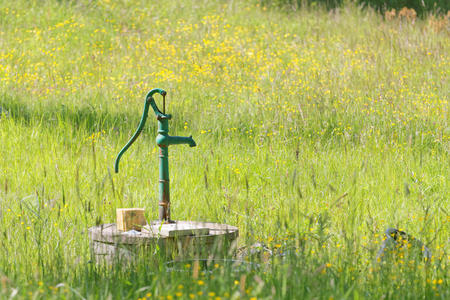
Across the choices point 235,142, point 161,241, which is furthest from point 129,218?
point 235,142

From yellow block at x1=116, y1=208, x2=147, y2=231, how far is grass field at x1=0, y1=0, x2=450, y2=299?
→ 0.58 ft

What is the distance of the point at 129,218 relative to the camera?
3223 millimetres

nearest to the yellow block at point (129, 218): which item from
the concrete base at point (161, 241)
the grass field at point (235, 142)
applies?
the concrete base at point (161, 241)

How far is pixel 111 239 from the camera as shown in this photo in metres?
3.11

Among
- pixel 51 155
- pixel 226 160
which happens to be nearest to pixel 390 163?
pixel 226 160

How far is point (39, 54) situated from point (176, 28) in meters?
2.77

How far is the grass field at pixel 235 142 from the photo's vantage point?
9.04ft

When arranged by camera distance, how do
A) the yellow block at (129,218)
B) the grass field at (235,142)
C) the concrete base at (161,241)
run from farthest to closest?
the yellow block at (129,218) → the concrete base at (161,241) → the grass field at (235,142)

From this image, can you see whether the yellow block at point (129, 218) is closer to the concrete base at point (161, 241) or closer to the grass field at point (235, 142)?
the concrete base at point (161, 241)

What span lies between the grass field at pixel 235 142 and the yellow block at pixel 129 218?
0.18 meters

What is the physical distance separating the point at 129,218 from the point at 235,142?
2761mm

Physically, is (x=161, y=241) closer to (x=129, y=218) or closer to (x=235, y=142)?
(x=129, y=218)

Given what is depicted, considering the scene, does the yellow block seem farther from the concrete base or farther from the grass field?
the grass field

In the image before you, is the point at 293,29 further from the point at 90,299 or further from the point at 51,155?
the point at 90,299
